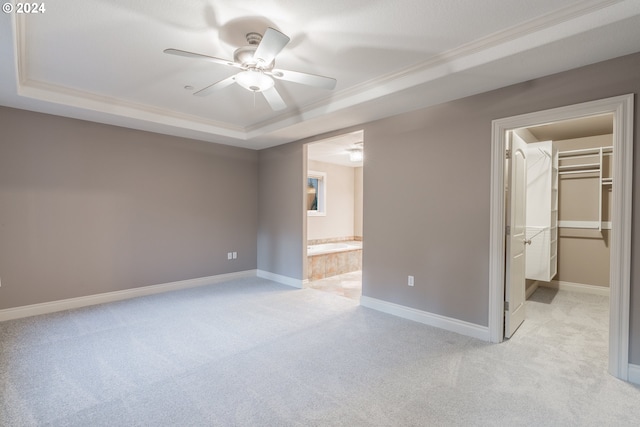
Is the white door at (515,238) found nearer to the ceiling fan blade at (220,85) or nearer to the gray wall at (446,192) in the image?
the gray wall at (446,192)

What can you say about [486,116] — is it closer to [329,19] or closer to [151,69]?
[329,19]

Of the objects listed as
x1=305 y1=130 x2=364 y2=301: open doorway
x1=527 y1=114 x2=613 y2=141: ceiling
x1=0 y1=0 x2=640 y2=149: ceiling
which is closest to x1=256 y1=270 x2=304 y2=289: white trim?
x1=305 y1=130 x2=364 y2=301: open doorway

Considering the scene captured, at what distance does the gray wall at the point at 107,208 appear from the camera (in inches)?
139

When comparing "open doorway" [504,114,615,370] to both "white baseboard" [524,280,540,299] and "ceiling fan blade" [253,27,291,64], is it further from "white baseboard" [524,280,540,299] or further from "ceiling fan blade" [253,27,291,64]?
"ceiling fan blade" [253,27,291,64]

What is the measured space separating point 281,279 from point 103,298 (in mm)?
2528

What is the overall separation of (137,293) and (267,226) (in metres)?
2.25

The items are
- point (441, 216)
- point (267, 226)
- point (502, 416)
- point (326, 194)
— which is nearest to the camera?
point (502, 416)

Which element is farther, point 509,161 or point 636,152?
point 509,161

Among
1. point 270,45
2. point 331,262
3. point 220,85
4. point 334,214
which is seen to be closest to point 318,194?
point 334,214

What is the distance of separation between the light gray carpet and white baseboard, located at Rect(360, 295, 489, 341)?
0.35ft

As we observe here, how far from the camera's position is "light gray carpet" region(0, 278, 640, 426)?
186 centimetres

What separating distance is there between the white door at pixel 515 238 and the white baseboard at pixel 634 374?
0.84 meters

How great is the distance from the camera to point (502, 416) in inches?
72.7

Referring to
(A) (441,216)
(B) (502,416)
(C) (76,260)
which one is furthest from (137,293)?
(B) (502,416)
